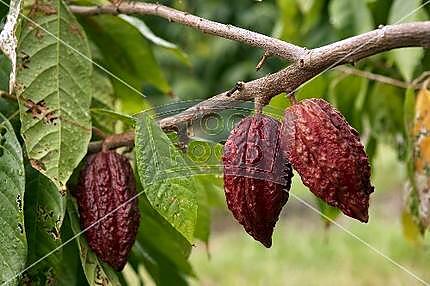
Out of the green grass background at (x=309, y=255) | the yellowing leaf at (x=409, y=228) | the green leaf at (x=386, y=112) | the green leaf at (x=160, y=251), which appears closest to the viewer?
the green leaf at (x=160, y=251)

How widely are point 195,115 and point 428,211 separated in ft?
2.06

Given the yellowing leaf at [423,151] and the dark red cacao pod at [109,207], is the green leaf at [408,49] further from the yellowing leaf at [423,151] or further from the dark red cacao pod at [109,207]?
the dark red cacao pod at [109,207]

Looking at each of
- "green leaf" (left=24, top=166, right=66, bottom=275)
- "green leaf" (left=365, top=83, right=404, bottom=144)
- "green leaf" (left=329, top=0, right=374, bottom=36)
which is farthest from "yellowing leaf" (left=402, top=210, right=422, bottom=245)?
"green leaf" (left=24, top=166, right=66, bottom=275)

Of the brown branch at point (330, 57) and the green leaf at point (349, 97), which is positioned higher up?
the brown branch at point (330, 57)

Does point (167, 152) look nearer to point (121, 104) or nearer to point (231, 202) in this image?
point (231, 202)

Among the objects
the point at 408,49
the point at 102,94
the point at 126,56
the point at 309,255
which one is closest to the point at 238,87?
the point at 102,94

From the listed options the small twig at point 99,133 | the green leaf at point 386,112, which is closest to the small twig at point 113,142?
the small twig at point 99,133

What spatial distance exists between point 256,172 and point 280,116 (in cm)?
13

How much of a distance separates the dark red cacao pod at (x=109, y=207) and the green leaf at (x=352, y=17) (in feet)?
3.47

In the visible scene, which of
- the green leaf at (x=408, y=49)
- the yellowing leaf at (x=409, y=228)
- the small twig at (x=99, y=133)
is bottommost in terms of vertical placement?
the yellowing leaf at (x=409, y=228)

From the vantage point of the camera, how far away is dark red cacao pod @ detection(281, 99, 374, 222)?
934 millimetres

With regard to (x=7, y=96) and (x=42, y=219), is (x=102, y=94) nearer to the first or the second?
(x=7, y=96)

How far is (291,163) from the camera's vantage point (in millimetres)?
956

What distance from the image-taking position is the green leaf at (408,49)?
1718 mm
